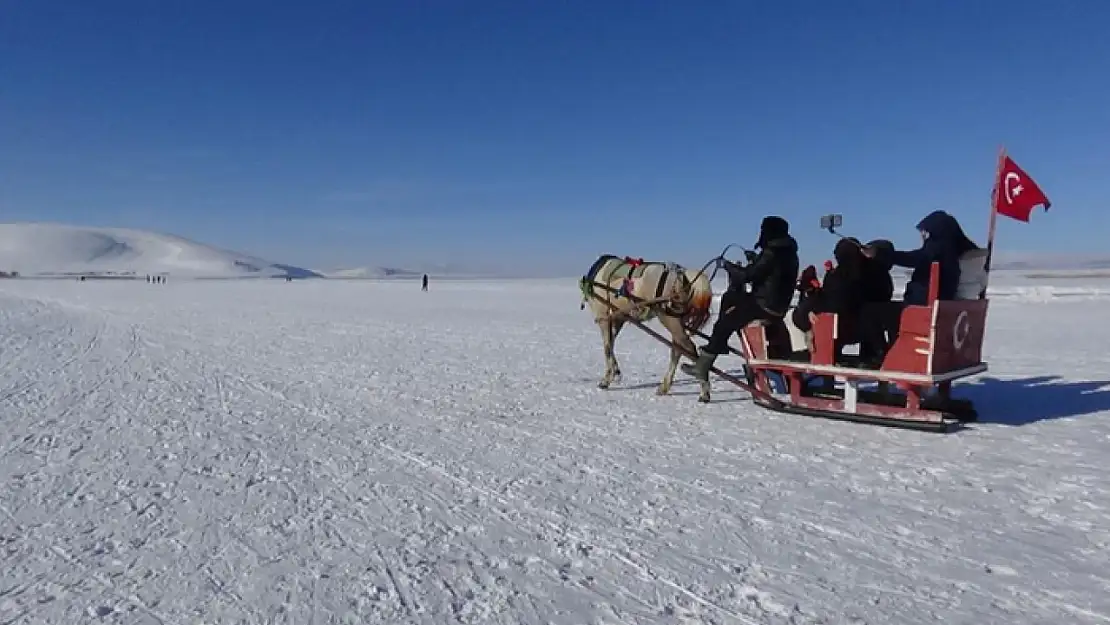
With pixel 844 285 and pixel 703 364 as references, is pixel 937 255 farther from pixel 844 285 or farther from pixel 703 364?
pixel 703 364

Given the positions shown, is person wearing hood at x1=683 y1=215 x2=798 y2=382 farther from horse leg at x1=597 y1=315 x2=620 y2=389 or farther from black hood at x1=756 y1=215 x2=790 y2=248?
horse leg at x1=597 y1=315 x2=620 y2=389

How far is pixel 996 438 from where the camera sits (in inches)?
253

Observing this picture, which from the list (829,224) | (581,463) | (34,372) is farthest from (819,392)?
(34,372)

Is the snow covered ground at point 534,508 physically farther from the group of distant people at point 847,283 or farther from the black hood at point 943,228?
the black hood at point 943,228

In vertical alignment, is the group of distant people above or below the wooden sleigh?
above

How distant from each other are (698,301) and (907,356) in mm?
2672

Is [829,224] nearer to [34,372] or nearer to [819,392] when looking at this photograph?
[819,392]

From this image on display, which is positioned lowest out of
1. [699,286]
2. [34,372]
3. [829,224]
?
[34,372]

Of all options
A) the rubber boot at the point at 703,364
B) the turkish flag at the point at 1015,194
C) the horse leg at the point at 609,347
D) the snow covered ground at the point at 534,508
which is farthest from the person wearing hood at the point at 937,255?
the horse leg at the point at 609,347

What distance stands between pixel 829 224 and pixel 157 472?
19.8ft

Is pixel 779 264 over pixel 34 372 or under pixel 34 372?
over

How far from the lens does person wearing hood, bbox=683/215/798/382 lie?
7504mm

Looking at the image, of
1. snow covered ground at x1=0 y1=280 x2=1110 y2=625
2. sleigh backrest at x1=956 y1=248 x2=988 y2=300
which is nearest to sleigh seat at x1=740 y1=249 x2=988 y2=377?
sleigh backrest at x1=956 y1=248 x2=988 y2=300

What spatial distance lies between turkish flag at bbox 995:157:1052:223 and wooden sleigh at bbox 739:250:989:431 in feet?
2.56
